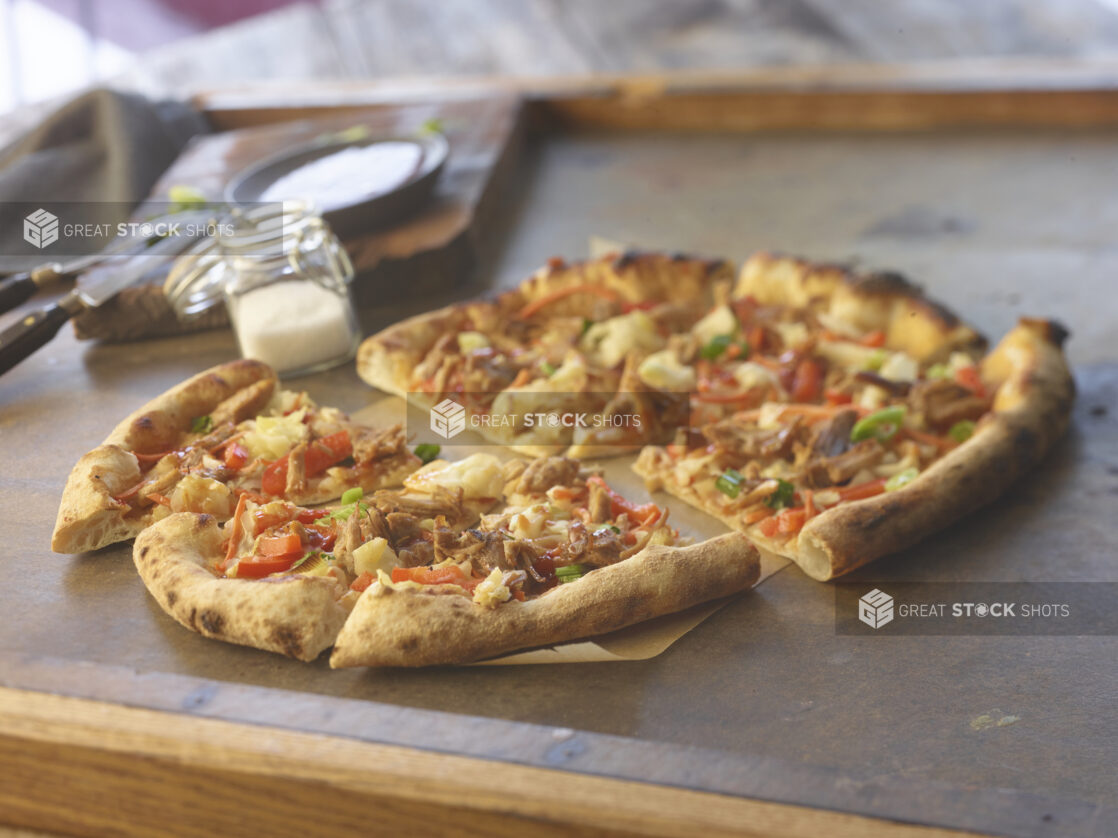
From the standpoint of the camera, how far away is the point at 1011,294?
490cm

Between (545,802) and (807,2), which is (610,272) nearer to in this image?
(545,802)

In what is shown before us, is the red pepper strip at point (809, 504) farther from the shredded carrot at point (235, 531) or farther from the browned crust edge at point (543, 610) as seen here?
the shredded carrot at point (235, 531)

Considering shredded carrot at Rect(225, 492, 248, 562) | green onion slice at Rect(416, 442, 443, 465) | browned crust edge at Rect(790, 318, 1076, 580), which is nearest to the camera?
shredded carrot at Rect(225, 492, 248, 562)

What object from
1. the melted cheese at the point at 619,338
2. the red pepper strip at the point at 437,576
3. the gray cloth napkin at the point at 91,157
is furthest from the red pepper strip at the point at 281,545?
the gray cloth napkin at the point at 91,157

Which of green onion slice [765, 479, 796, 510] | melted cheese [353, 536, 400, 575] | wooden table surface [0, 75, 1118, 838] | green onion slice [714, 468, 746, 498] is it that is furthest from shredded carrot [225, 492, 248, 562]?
green onion slice [765, 479, 796, 510]

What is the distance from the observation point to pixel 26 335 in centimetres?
373

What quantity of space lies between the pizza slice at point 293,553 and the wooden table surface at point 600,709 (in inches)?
3.6

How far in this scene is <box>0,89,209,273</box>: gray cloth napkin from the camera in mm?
5395

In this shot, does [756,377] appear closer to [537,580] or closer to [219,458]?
[537,580]

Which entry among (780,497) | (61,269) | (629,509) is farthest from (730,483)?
(61,269)

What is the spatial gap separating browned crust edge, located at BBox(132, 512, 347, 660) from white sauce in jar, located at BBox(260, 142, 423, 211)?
91.0 inches

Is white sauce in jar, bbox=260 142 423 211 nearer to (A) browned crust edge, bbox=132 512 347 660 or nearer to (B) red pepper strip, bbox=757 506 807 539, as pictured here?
(A) browned crust edge, bbox=132 512 347 660

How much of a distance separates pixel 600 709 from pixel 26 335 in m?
2.41

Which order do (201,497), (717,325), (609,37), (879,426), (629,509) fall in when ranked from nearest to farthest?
(201,497) < (629,509) < (879,426) < (717,325) < (609,37)
